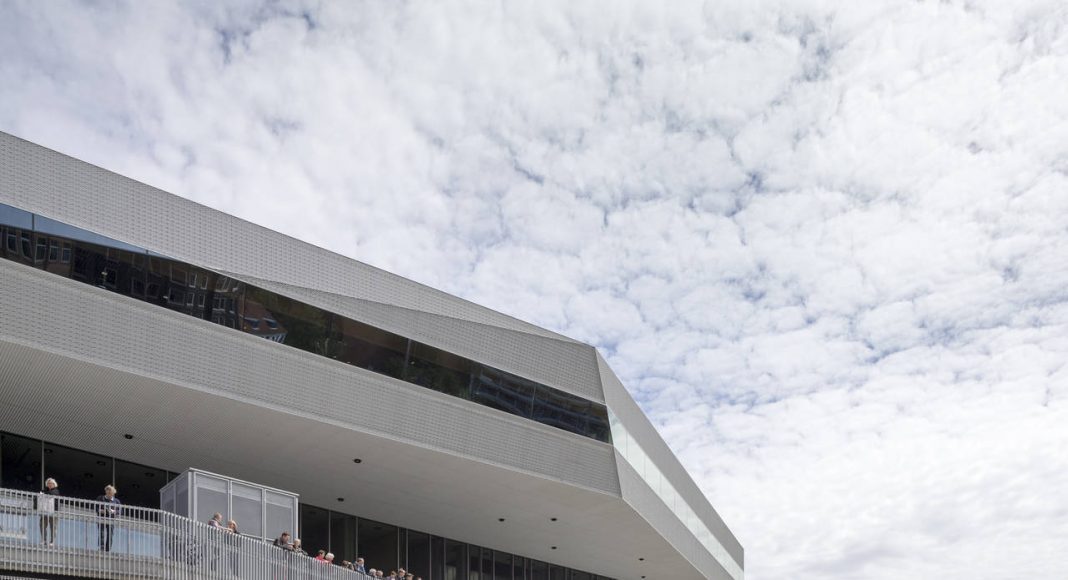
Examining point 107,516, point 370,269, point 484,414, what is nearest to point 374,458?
point 484,414

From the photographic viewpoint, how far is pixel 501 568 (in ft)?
123

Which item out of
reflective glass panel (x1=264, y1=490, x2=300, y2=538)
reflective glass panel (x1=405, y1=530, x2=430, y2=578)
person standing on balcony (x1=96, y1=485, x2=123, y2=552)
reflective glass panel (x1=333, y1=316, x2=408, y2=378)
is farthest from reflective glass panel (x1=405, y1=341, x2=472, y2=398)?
person standing on balcony (x1=96, y1=485, x2=123, y2=552)

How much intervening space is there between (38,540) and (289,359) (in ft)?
24.8

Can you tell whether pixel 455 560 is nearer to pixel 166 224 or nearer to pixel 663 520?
pixel 663 520

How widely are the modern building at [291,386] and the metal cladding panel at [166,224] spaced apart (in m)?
0.04

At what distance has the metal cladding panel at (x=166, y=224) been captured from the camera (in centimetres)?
2148

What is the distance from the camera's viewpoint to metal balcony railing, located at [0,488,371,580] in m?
17.9

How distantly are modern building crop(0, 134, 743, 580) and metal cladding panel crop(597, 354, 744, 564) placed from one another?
0.22 meters

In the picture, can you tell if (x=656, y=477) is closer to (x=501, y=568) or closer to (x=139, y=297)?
(x=501, y=568)

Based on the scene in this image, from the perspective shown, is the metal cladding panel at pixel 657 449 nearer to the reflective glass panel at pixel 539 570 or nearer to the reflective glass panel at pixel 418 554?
Answer: the reflective glass panel at pixel 539 570

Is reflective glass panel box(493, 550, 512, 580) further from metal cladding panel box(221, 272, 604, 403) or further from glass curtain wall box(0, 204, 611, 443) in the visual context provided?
metal cladding panel box(221, 272, 604, 403)

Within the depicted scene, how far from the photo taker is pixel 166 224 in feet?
77.4

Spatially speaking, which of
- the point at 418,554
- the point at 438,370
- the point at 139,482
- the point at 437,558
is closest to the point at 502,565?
the point at 437,558

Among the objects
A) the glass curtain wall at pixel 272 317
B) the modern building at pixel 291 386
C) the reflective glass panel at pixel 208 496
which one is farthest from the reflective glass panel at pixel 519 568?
the reflective glass panel at pixel 208 496
